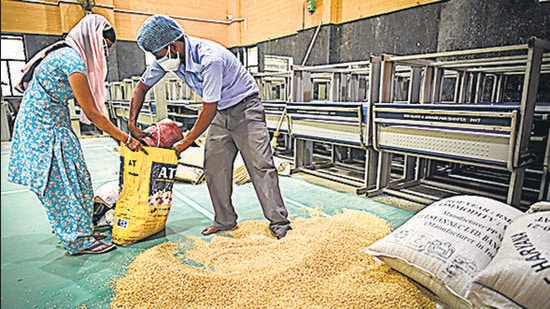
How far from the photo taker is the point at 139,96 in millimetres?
2324

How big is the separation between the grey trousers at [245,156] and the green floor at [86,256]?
415 millimetres

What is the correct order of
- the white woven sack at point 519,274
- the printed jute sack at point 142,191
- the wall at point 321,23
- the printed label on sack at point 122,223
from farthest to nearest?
the wall at point 321,23
the printed label on sack at point 122,223
the printed jute sack at point 142,191
the white woven sack at point 519,274

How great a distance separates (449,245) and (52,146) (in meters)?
2.15

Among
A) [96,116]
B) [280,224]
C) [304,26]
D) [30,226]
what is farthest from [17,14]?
[280,224]

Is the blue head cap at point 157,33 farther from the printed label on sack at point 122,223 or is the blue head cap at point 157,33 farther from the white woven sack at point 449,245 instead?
the white woven sack at point 449,245

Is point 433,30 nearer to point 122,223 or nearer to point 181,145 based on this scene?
point 181,145

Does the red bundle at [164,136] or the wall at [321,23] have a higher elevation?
the wall at [321,23]

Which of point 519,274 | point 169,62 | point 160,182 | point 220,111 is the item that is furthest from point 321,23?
point 519,274

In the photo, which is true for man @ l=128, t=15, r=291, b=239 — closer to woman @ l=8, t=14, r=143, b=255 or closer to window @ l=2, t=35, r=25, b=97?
woman @ l=8, t=14, r=143, b=255

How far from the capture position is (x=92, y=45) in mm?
1962

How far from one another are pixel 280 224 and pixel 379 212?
1.04 m

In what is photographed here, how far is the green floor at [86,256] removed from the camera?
1701 millimetres

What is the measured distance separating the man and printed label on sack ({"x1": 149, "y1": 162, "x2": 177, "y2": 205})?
14cm

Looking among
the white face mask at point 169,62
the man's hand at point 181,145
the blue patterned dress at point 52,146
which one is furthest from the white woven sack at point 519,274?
the blue patterned dress at point 52,146
